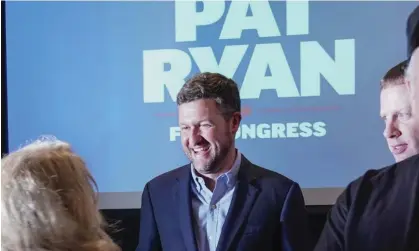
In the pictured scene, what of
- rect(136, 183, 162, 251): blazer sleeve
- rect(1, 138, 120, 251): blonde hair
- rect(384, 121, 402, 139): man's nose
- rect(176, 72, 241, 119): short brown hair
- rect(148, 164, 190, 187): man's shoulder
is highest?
rect(176, 72, 241, 119): short brown hair

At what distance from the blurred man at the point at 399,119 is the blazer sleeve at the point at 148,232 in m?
0.90

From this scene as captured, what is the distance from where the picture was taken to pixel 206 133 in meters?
1.92

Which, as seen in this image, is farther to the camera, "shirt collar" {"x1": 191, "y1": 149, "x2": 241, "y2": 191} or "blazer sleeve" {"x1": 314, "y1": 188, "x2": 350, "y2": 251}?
"shirt collar" {"x1": 191, "y1": 149, "x2": 241, "y2": 191}

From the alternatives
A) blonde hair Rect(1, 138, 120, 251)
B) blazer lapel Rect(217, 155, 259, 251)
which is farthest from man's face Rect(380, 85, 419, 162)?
blonde hair Rect(1, 138, 120, 251)

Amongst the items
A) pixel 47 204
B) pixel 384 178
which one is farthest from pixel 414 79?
pixel 47 204

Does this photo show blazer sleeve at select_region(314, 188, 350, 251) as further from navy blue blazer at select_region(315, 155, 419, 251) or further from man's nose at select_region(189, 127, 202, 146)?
man's nose at select_region(189, 127, 202, 146)

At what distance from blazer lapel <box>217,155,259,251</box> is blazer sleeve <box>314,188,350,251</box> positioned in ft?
3.23

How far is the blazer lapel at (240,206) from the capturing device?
1814 mm

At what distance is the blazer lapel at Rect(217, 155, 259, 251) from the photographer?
181 cm

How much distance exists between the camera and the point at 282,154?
2.55 metres

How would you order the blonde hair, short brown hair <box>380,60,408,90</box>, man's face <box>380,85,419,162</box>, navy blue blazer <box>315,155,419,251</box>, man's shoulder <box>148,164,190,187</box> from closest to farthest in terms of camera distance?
navy blue blazer <box>315,155,419,251</box> → the blonde hair → man's face <box>380,85,419,162</box> → short brown hair <box>380,60,408,90</box> → man's shoulder <box>148,164,190,187</box>

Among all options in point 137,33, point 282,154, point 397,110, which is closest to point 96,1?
point 137,33

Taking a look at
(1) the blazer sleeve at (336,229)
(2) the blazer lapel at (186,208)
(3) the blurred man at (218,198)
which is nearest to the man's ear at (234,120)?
(3) the blurred man at (218,198)

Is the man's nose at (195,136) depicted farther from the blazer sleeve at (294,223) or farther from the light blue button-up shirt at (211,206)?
the blazer sleeve at (294,223)
